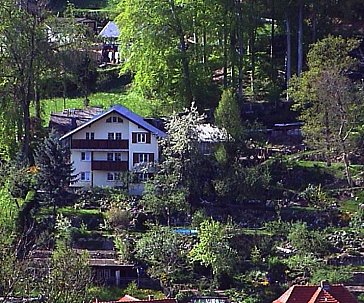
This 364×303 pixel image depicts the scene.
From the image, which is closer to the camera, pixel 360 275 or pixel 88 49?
pixel 360 275

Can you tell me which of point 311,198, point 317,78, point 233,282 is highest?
point 317,78

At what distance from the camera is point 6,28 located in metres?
34.8

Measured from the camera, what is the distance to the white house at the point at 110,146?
33969 millimetres

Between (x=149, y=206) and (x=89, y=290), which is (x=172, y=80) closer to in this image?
(x=149, y=206)

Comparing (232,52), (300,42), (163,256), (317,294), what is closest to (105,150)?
(163,256)

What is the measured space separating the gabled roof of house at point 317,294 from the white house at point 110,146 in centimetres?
1048

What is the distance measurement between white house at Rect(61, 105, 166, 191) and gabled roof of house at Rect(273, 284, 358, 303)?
1048cm

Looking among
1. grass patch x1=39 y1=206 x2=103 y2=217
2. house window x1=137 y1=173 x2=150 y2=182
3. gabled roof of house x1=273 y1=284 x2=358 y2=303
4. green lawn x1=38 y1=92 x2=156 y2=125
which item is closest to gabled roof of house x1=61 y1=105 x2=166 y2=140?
house window x1=137 y1=173 x2=150 y2=182

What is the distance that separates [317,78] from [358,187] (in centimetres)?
378

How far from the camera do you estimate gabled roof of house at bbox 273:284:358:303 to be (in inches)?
950

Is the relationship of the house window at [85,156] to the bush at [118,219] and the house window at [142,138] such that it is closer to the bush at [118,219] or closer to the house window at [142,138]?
the house window at [142,138]

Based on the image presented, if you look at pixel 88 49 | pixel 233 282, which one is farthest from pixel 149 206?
pixel 88 49

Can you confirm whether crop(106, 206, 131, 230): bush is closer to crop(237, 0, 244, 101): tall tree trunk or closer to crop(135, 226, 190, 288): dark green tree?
crop(135, 226, 190, 288): dark green tree

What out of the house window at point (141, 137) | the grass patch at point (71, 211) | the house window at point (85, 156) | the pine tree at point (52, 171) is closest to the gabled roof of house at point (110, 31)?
the house window at point (85, 156)
